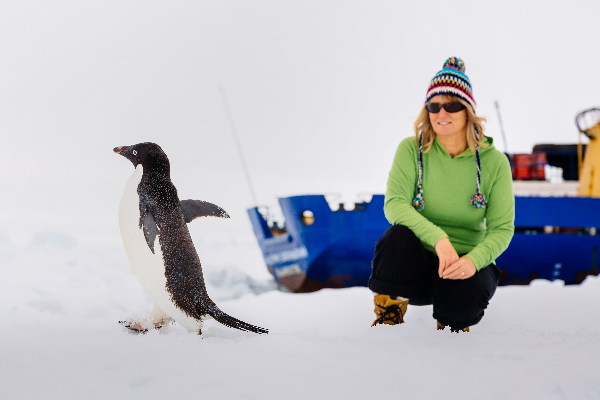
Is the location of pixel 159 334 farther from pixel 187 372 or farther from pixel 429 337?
pixel 429 337

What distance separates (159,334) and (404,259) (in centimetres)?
89

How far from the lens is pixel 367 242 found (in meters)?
4.75

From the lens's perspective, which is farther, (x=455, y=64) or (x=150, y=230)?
(x=455, y=64)

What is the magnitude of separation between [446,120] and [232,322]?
101 centimetres

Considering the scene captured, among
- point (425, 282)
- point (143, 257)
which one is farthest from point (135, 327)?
point (425, 282)

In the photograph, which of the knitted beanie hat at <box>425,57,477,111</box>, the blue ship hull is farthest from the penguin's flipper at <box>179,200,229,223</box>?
the blue ship hull

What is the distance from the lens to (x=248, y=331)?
1.94 meters

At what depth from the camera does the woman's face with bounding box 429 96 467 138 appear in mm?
2062

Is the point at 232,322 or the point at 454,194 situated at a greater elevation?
the point at 454,194

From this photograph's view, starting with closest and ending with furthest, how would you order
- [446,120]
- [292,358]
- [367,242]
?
[292,358], [446,120], [367,242]

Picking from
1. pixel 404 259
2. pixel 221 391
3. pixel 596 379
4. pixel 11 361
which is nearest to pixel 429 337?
pixel 404 259

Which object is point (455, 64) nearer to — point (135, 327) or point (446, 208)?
point (446, 208)

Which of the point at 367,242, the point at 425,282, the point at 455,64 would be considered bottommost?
the point at 367,242

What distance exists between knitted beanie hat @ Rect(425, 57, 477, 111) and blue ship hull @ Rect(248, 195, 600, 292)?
2.51 meters
